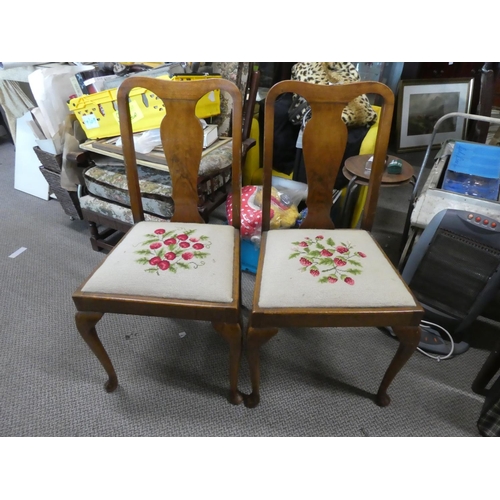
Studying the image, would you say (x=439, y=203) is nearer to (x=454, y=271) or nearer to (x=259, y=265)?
(x=454, y=271)

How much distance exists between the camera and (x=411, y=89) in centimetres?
271

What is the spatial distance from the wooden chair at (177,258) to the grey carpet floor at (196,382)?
0.35 ft

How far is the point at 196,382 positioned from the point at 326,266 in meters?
0.65

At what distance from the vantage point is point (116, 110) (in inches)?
60.7

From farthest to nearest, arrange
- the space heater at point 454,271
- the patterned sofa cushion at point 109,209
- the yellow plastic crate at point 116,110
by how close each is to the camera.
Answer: the patterned sofa cushion at point 109,209 → the yellow plastic crate at point 116,110 → the space heater at point 454,271

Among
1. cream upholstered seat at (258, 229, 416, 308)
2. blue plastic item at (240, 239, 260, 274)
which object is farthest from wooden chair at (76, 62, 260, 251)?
cream upholstered seat at (258, 229, 416, 308)

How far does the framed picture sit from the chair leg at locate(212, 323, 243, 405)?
2524 millimetres

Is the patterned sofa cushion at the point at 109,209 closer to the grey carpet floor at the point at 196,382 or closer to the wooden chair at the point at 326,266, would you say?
the grey carpet floor at the point at 196,382

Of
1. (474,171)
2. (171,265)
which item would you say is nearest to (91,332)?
(171,265)

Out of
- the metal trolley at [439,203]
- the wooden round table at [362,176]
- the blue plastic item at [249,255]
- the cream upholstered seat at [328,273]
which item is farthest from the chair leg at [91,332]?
the metal trolley at [439,203]

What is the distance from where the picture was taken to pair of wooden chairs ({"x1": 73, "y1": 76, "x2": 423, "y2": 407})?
91cm

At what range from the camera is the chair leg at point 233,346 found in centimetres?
94

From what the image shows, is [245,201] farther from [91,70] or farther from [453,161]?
[91,70]

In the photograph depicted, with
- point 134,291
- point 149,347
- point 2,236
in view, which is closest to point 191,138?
point 134,291
